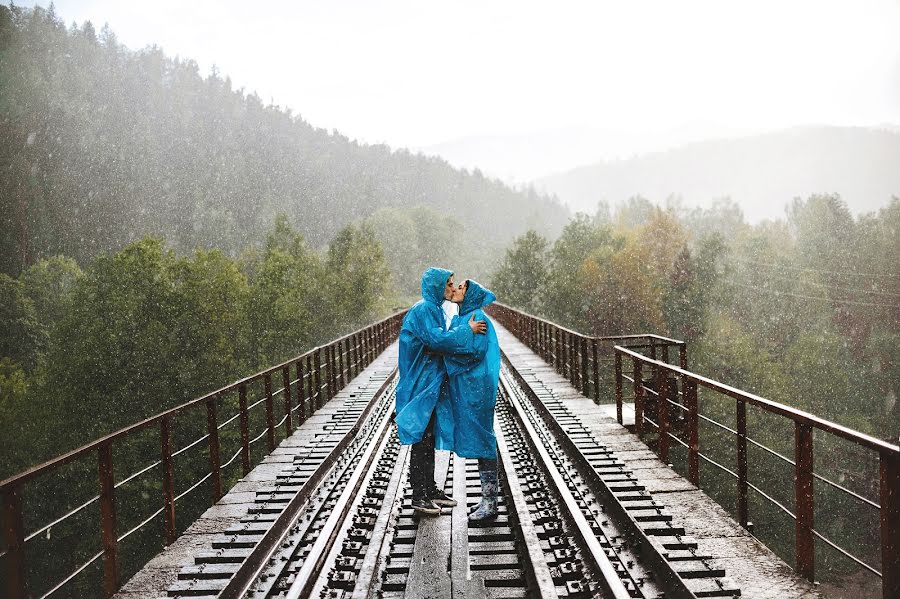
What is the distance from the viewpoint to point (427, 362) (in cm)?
527

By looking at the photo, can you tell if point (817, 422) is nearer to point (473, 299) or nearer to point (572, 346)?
point (473, 299)

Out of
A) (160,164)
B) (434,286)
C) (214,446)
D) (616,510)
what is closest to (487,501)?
(616,510)

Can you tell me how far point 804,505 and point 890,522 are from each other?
43.0 inches

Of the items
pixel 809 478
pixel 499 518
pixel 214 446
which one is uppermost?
pixel 809 478

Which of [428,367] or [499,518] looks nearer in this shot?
[428,367]

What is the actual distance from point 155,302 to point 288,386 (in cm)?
3796

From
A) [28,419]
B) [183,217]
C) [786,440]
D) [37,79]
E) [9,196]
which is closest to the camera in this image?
[28,419]

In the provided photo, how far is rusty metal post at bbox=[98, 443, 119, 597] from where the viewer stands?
4961mm

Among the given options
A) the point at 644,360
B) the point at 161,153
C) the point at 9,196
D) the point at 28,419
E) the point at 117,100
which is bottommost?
the point at 28,419

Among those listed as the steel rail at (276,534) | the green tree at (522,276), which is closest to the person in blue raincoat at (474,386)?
the steel rail at (276,534)

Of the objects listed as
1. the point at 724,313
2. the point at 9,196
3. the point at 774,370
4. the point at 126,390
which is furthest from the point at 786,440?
the point at 9,196

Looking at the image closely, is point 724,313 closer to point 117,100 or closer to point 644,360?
point 644,360

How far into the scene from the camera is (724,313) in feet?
222

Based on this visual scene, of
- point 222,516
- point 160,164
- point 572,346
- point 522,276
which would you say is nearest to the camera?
point 222,516
